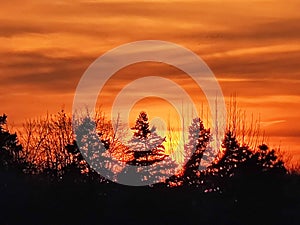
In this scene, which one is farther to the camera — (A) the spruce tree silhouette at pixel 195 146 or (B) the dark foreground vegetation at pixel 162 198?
(A) the spruce tree silhouette at pixel 195 146

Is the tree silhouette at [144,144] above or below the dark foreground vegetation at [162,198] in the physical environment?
above

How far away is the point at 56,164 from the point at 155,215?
17.8 m

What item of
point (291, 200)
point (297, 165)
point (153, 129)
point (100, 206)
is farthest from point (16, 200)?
point (153, 129)

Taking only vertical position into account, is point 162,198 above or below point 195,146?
below

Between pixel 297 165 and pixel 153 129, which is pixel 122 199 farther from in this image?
pixel 153 129

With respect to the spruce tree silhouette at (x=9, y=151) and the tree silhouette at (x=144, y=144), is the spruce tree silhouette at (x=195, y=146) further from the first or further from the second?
the spruce tree silhouette at (x=9, y=151)

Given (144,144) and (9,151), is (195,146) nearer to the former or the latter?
(144,144)

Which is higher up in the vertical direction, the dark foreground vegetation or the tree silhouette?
the tree silhouette

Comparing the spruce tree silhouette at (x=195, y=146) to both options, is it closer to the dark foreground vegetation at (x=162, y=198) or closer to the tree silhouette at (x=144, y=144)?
the tree silhouette at (x=144, y=144)

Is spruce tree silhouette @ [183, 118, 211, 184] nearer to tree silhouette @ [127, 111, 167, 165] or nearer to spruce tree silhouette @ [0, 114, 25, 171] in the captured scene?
tree silhouette @ [127, 111, 167, 165]

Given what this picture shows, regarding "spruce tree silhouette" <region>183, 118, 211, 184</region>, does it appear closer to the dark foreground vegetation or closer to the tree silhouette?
the tree silhouette

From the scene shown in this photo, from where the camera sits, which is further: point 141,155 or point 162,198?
point 141,155

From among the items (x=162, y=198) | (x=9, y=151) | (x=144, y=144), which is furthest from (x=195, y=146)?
(x=162, y=198)

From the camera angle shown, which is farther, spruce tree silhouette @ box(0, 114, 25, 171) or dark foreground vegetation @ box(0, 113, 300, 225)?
spruce tree silhouette @ box(0, 114, 25, 171)
